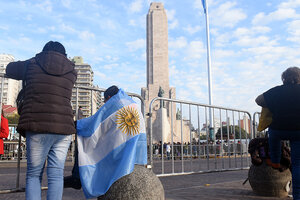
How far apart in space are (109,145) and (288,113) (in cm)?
213

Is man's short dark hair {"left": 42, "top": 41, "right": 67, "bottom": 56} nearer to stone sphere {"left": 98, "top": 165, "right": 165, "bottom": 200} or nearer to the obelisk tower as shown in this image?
stone sphere {"left": 98, "top": 165, "right": 165, "bottom": 200}

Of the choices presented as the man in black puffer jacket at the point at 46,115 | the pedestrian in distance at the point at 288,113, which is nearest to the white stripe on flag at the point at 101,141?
the man in black puffer jacket at the point at 46,115

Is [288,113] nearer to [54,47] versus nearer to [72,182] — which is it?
[72,182]

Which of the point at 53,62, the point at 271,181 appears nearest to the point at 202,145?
the point at 271,181

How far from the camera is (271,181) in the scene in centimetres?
454

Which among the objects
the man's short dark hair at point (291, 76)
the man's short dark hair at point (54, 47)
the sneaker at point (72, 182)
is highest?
the man's short dark hair at point (54, 47)

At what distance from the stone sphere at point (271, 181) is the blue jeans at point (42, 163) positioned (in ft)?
9.91

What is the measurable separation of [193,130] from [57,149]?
4.91m

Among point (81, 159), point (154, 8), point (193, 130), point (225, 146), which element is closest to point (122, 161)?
point (81, 159)

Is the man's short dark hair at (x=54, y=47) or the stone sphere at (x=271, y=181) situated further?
the stone sphere at (x=271, y=181)

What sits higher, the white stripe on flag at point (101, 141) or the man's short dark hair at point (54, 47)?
the man's short dark hair at point (54, 47)

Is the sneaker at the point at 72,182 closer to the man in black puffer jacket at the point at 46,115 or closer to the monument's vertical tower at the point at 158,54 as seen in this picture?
the man in black puffer jacket at the point at 46,115

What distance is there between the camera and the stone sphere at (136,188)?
9.81ft

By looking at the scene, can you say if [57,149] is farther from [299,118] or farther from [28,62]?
[299,118]
